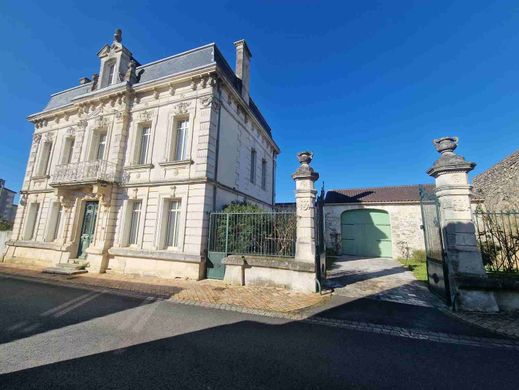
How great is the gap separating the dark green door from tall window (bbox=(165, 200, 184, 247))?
4.10 metres

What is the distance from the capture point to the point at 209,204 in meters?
8.78

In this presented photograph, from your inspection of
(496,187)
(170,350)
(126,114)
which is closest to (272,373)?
(170,350)

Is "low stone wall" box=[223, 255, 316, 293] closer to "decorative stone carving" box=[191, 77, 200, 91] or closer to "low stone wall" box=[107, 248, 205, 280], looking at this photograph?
"low stone wall" box=[107, 248, 205, 280]

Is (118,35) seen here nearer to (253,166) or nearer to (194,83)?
(194,83)

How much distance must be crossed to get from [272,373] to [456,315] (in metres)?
4.66

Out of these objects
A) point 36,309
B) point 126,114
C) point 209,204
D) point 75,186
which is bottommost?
point 36,309

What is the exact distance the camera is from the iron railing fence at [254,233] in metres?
7.45

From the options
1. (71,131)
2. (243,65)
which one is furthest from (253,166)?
(71,131)

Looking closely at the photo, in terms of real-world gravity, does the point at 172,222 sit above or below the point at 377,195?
below

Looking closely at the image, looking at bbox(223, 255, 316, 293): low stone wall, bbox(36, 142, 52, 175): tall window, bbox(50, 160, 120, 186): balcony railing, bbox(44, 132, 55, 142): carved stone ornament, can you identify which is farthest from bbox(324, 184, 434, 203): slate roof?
bbox(36, 142, 52, 175): tall window

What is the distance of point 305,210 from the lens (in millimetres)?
6828

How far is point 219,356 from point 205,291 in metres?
3.69

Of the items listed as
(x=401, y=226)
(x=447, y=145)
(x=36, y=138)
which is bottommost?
(x=401, y=226)

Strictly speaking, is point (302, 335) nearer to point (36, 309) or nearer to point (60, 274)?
point (36, 309)
